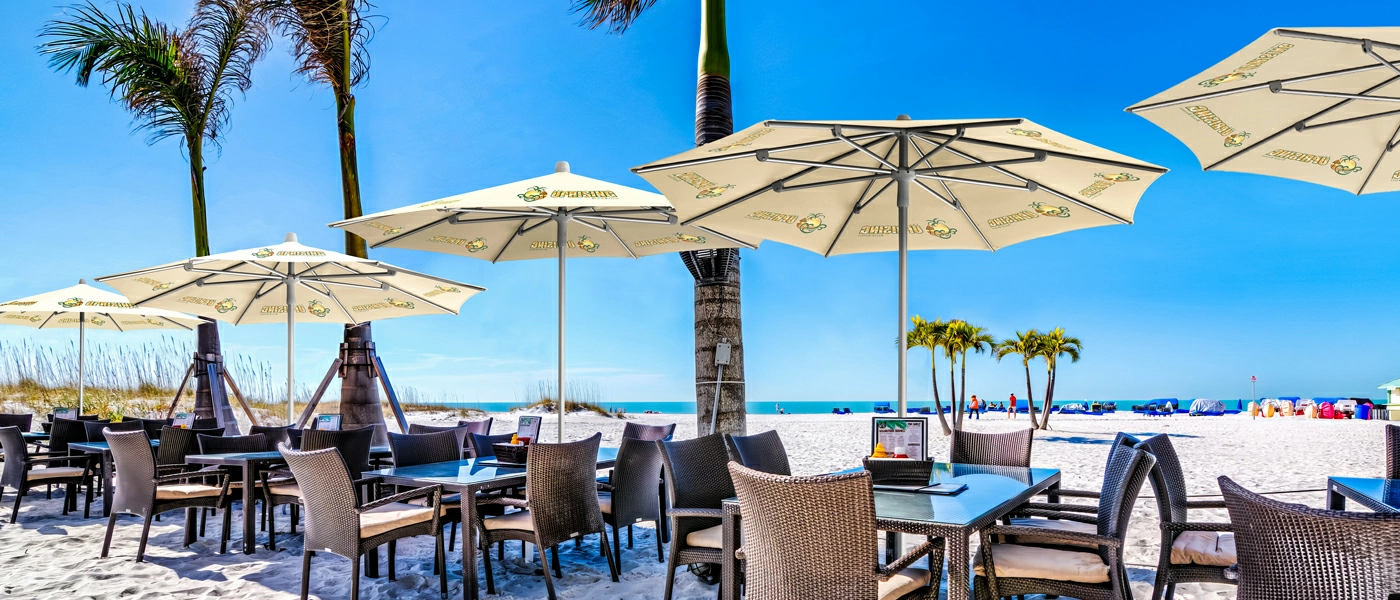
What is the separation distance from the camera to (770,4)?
9.95m

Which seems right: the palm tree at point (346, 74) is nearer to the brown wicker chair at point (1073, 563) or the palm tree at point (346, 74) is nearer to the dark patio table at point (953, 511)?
the dark patio table at point (953, 511)

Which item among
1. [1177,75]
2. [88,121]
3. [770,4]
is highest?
[1177,75]

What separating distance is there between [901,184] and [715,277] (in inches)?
111

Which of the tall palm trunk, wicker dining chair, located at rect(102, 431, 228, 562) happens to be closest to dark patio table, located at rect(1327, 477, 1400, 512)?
the tall palm trunk

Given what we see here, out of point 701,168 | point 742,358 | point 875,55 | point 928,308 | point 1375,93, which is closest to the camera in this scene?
point 1375,93

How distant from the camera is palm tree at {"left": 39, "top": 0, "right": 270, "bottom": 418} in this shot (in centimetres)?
1241

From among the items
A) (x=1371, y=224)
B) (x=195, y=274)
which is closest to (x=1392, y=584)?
(x=195, y=274)

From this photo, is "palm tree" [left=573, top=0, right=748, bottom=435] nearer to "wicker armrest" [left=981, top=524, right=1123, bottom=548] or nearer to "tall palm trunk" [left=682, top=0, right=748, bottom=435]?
"tall palm trunk" [left=682, top=0, right=748, bottom=435]

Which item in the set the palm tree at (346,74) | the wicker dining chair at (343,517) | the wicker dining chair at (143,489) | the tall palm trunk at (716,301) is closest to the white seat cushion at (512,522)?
the wicker dining chair at (343,517)

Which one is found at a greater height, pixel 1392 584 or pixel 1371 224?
pixel 1371 224

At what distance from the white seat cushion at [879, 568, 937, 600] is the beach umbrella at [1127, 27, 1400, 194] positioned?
2.92 meters

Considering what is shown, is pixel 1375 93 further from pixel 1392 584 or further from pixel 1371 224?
pixel 1371 224

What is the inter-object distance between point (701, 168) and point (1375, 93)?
342cm

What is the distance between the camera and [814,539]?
254 cm
